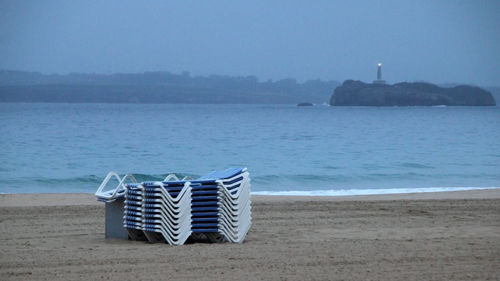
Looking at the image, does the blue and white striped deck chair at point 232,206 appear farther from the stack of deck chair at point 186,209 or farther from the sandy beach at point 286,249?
the sandy beach at point 286,249

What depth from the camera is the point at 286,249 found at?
9.79 metres

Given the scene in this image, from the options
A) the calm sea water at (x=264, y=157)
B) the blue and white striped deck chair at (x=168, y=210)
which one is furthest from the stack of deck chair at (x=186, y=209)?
the calm sea water at (x=264, y=157)

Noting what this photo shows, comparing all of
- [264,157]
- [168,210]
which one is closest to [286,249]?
[168,210]

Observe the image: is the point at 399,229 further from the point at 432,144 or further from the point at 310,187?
the point at 432,144

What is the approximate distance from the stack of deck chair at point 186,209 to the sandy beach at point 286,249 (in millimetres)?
249

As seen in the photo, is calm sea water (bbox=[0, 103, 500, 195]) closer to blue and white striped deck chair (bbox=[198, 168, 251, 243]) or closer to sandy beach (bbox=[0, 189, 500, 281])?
sandy beach (bbox=[0, 189, 500, 281])

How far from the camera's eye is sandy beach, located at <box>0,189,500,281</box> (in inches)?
326

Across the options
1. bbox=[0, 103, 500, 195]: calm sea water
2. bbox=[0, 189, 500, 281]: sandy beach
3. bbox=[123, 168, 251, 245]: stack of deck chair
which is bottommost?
bbox=[0, 103, 500, 195]: calm sea water

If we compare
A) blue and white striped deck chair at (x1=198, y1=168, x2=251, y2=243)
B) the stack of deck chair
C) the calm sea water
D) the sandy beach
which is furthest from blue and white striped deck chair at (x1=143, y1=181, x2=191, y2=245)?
the calm sea water

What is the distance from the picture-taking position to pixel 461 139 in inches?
2280

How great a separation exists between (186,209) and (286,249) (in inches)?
51.6

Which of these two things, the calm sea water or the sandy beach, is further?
the calm sea water

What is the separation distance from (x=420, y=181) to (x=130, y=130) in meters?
38.4

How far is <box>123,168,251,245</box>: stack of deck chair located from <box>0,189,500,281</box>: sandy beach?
9.8 inches
